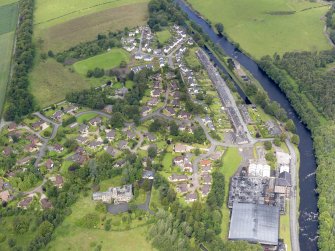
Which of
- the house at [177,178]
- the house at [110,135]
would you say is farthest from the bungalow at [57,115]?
the house at [177,178]

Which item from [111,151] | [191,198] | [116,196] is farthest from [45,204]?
[191,198]

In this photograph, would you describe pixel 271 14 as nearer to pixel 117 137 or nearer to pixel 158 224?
pixel 117 137

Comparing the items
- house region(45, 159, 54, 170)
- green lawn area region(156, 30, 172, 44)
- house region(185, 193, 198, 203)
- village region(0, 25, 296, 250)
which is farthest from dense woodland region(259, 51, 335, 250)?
house region(45, 159, 54, 170)

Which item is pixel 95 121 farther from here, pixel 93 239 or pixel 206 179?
pixel 93 239

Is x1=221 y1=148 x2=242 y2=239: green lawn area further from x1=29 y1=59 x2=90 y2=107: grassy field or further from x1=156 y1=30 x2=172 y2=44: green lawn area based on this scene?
x1=156 y1=30 x2=172 y2=44: green lawn area

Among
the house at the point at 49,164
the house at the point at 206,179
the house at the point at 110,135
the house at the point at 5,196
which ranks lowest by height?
the house at the point at 206,179

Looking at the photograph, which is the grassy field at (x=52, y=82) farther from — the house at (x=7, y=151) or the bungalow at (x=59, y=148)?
the bungalow at (x=59, y=148)
